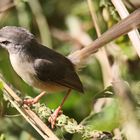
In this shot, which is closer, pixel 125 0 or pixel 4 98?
pixel 4 98

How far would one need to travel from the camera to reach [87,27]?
401 cm

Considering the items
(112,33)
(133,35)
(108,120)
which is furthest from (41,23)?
(108,120)

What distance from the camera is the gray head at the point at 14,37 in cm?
274

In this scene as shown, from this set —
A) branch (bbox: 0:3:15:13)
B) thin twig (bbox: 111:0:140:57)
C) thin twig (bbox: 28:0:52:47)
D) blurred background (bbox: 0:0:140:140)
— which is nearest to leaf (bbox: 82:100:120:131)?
blurred background (bbox: 0:0:140:140)

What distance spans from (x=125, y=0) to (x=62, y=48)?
3.83ft

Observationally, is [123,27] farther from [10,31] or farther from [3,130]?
[3,130]

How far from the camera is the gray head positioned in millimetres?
2736

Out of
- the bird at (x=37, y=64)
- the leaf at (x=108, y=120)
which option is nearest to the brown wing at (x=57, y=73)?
the bird at (x=37, y=64)

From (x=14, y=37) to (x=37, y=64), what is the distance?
29cm

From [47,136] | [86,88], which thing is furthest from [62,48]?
[47,136]

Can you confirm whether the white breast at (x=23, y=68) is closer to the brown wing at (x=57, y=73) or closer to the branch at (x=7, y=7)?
the brown wing at (x=57, y=73)

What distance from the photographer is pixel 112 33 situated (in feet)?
7.90

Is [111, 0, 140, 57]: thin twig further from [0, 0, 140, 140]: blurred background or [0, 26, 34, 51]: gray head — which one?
[0, 26, 34, 51]: gray head

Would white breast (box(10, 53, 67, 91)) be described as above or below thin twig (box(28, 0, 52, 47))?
below
